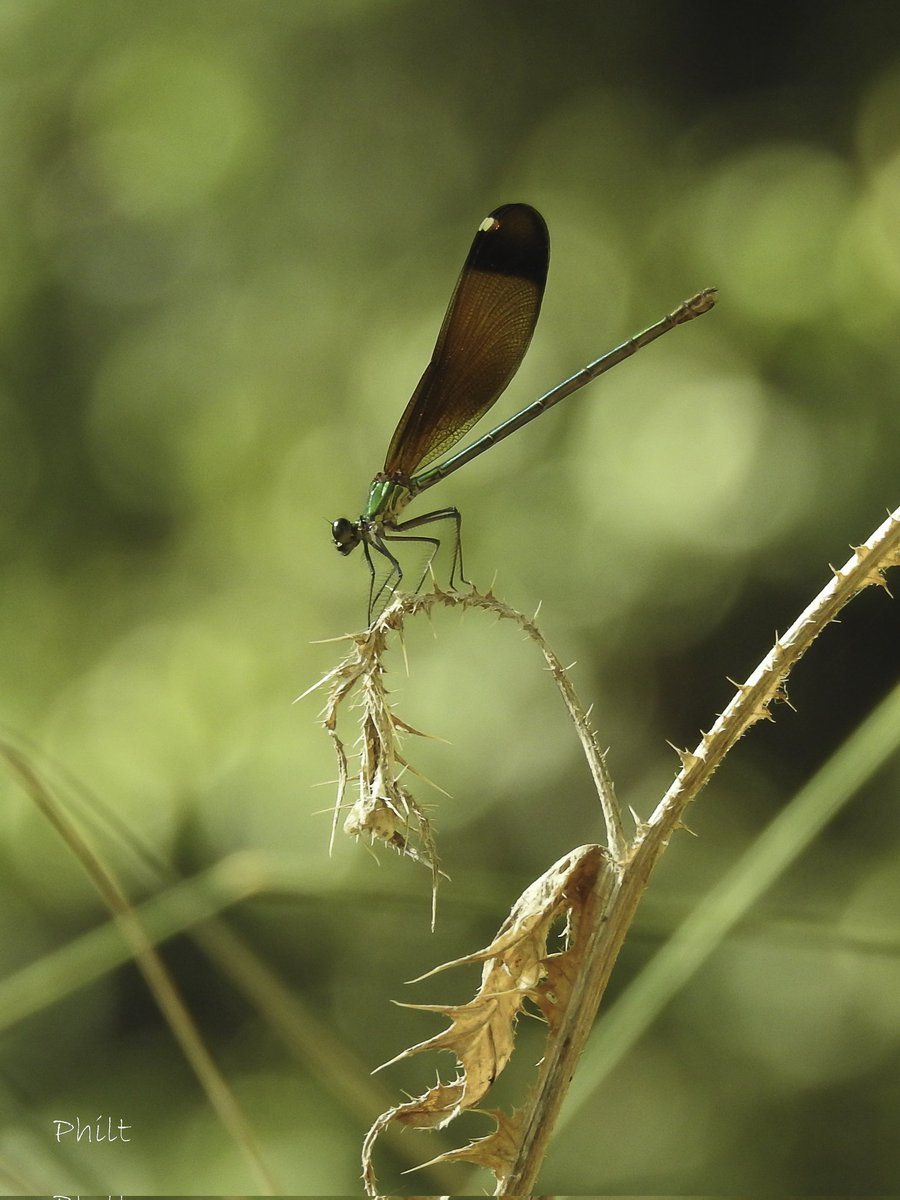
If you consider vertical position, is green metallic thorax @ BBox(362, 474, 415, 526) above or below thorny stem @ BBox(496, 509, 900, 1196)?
above

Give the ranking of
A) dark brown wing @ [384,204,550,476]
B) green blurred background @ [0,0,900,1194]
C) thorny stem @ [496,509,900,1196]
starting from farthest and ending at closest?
green blurred background @ [0,0,900,1194] → dark brown wing @ [384,204,550,476] → thorny stem @ [496,509,900,1196]

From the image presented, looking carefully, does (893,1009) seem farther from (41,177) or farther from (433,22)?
(41,177)

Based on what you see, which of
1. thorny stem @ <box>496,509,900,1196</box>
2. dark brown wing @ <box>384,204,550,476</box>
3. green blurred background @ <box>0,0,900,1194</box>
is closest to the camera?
thorny stem @ <box>496,509,900,1196</box>

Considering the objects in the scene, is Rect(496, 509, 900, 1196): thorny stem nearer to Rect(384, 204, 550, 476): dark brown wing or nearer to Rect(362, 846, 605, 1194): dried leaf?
Rect(362, 846, 605, 1194): dried leaf

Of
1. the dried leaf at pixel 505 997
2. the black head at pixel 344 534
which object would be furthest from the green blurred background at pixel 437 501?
the dried leaf at pixel 505 997

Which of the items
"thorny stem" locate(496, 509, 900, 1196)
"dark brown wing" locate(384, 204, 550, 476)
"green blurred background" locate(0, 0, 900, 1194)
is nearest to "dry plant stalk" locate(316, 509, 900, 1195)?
"thorny stem" locate(496, 509, 900, 1196)

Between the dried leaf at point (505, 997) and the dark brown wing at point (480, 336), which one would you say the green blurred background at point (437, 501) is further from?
the dried leaf at point (505, 997)

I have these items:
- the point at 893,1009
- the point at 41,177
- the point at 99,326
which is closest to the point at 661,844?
the point at 893,1009
